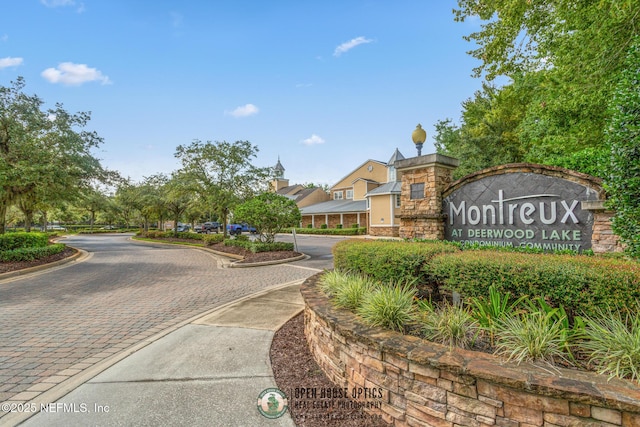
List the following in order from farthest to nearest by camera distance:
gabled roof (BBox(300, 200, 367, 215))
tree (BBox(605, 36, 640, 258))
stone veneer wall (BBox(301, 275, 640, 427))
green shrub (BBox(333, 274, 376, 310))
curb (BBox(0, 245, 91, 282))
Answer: gabled roof (BBox(300, 200, 367, 215))
curb (BBox(0, 245, 91, 282))
green shrub (BBox(333, 274, 376, 310))
tree (BBox(605, 36, 640, 258))
stone veneer wall (BBox(301, 275, 640, 427))

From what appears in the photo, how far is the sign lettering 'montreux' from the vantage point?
4.81 m

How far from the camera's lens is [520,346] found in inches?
94.4

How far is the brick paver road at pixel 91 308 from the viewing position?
3.72m

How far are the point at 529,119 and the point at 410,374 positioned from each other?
18.0m

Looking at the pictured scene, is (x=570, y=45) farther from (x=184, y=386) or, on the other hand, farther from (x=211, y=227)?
(x=211, y=227)

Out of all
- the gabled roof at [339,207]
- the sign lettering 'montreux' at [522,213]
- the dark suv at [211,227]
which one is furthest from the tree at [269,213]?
the dark suv at [211,227]

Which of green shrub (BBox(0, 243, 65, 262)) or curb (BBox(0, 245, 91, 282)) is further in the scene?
green shrub (BBox(0, 243, 65, 262))

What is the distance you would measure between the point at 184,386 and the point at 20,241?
1335 cm

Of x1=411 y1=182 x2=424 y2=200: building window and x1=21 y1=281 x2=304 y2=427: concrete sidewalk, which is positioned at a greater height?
x1=411 y1=182 x2=424 y2=200: building window

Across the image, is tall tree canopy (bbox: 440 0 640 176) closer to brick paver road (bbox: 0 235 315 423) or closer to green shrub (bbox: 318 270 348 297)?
green shrub (bbox: 318 270 348 297)

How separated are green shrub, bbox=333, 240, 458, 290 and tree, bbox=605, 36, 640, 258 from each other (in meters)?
1.94

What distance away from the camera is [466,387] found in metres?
2.22

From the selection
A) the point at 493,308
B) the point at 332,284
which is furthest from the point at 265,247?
the point at 493,308

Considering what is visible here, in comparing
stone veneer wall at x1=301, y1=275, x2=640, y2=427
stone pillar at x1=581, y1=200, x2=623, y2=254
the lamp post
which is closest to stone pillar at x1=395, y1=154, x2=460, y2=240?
the lamp post
